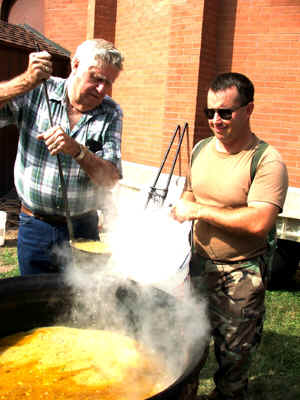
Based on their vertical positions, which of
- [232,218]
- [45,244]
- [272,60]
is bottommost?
[45,244]

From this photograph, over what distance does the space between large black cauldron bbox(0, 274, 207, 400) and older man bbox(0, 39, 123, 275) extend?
443 mm

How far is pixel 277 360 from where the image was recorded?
3.57 meters

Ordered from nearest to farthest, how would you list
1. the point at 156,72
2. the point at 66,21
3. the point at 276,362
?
1. the point at 276,362
2. the point at 156,72
3. the point at 66,21

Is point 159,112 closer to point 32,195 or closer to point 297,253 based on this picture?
point 297,253

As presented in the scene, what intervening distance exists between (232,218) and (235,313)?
0.62 m

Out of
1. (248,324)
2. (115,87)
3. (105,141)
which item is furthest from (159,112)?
(248,324)

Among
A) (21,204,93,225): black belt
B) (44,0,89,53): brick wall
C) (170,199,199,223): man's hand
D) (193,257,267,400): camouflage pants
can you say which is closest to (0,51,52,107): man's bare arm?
(21,204,93,225): black belt

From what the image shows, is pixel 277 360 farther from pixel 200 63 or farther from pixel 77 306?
pixel 200 63

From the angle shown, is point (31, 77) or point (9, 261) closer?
point (31, 77)

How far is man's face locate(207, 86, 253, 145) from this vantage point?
2.28 meters

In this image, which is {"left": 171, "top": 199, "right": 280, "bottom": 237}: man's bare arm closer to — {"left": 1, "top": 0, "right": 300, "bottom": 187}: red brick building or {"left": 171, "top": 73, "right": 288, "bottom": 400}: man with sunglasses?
{"left": 171, "top": 73, "right": 288, "bottom": 400}: man with sunglasses

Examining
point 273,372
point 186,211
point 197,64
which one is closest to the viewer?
point 186,211

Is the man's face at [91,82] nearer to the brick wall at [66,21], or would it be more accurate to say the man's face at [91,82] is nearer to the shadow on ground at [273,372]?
the shadow on ground at [273,372]

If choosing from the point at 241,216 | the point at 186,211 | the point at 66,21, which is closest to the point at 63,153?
the point at 186,211
